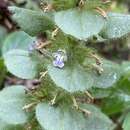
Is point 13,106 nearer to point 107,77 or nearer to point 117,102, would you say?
point 107,77

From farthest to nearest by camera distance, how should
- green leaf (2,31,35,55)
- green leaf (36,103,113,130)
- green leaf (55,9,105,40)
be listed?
1. green leaf (2,31,35,55)
2. green leaf (36,103,113,130)
3. green leaf (55,9,105,40)

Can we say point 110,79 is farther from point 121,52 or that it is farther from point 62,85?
point 121,52

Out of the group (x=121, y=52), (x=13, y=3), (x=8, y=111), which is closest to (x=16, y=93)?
(x=8, y=111)

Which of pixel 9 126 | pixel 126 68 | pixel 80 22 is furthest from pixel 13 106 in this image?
pixel 126 68

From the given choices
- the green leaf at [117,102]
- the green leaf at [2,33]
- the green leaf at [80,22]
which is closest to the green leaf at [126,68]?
the green leaf at [117,102]

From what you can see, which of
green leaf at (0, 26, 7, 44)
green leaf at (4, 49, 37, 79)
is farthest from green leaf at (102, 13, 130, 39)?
green leaf at (0, 26, 7, 44)

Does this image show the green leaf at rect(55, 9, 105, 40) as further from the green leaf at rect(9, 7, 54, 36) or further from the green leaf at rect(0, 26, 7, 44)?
the green leaf at rect(0, 26, 7, 44)
